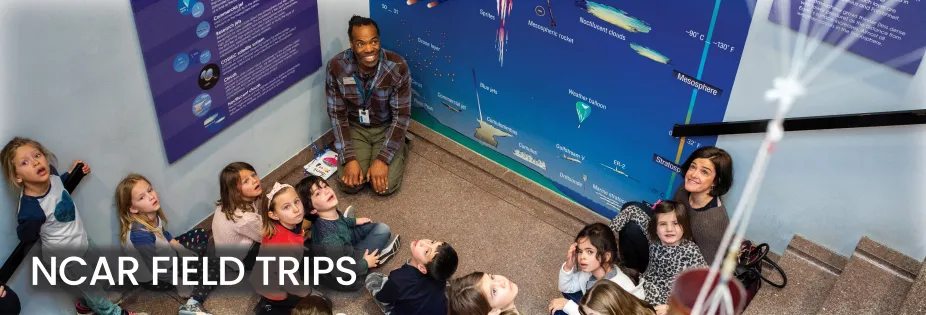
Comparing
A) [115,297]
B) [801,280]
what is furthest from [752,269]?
[115,297]

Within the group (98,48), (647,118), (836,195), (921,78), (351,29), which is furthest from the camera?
(351,29)

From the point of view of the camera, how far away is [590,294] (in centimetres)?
321

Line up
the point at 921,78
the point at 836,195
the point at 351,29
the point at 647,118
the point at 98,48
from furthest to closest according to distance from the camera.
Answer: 1. the point at 351,29
2. the point at 647,118
3. the point at 836,195
4. the point at 98,48
5. the point at 921,78

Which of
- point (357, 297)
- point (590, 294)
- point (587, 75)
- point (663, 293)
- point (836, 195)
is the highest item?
point (587, 75)

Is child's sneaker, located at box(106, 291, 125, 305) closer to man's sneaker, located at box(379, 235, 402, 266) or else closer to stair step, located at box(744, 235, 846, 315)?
man's sneaker, located at box(379, 235, 402, 266)

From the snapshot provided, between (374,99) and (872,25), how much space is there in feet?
8.26

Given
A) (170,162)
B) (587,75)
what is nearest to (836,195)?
(587,75)

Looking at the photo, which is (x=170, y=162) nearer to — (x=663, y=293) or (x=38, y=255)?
(x=38, y=255)

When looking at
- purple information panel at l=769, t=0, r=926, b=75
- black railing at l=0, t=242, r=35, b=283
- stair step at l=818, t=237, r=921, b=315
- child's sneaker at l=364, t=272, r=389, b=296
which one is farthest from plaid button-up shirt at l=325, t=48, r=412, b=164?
stair step at l=818, t=237, r=921, b=315

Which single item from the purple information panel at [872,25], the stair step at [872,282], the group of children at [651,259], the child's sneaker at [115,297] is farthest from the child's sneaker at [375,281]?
the purple information panel at [872,25]

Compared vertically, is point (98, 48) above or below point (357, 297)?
above

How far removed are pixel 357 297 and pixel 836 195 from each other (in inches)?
88.9

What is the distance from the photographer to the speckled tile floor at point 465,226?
4035mm

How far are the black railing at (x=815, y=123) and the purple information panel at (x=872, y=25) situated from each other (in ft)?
0.63
